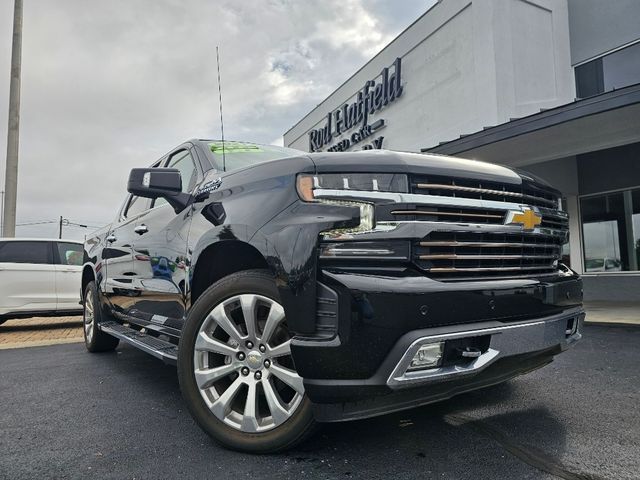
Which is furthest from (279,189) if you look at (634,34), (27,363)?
(634,34)

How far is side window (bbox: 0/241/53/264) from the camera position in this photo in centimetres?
883

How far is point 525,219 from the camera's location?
8.63ft

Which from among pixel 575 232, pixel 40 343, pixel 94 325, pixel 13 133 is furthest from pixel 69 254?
pixel 575 232

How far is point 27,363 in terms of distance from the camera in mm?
5500

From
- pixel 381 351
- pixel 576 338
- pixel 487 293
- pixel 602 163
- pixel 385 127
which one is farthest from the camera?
pixel 385 127

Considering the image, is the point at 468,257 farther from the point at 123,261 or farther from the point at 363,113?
the point at 363,113

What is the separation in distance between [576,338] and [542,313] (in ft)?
1.37

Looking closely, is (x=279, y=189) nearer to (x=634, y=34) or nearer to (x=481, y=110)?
(x=481, y=110)

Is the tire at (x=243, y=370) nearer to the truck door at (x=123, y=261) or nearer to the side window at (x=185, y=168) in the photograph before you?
the side window at (x=185, y=168)

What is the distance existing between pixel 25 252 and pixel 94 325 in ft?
14.4

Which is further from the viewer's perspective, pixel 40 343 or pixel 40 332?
pixel 40 332

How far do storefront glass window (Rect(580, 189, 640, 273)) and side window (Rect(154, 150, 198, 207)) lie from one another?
9.59m

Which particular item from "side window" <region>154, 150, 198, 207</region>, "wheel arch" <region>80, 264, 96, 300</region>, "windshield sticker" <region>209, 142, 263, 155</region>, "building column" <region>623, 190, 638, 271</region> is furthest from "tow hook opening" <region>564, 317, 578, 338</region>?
"building column" <region>623, 190, 638, 271</region>

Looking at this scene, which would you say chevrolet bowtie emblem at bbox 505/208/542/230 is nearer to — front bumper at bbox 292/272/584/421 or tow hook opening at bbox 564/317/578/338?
front bumper at bbox 292/272/584/421
